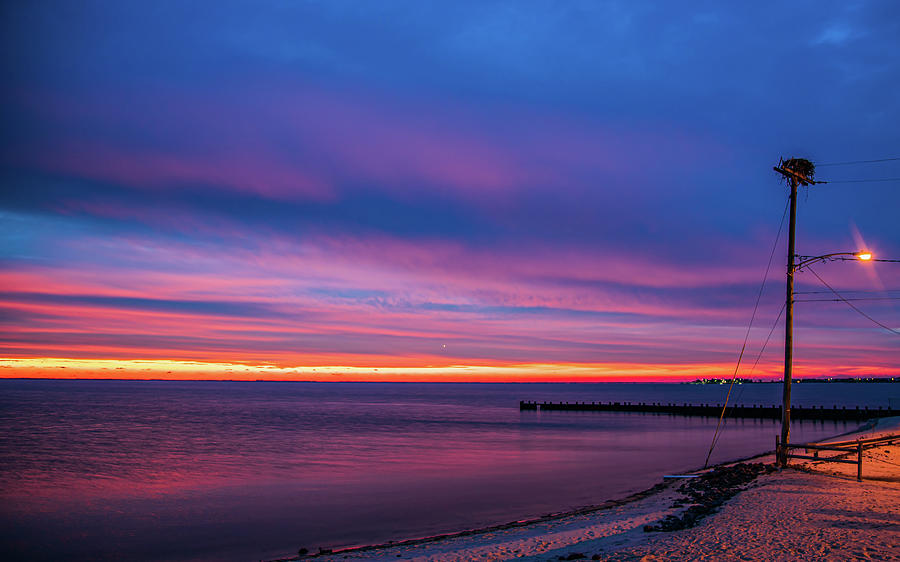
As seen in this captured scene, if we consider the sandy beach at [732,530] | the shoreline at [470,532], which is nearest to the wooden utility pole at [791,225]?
the sandy beach at [732,530]

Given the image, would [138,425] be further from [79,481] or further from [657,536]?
[657,536]

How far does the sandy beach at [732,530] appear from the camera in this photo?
43.8 ft

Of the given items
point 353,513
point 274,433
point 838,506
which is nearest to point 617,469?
point 353,513

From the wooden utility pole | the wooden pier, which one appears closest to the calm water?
the wooden utility pole

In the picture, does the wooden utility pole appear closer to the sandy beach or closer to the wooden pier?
the sandy beach

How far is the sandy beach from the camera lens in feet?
43.8

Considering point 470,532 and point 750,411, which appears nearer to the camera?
point 470,532

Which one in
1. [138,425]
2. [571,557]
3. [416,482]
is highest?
[571,557]

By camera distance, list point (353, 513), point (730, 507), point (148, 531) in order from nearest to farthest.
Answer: point (730, 507) < point (148, 531) < point (353, 513)

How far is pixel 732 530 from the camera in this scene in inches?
608

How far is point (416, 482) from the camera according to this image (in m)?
35.1

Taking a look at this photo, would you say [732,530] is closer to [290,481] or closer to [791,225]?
[791,225]

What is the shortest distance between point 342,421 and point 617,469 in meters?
57.8

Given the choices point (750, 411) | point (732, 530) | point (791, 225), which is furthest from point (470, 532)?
point (750, 411)
